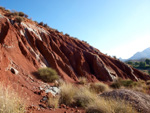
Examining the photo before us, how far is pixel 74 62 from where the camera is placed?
55.6 feet

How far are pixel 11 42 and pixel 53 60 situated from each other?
5.44m

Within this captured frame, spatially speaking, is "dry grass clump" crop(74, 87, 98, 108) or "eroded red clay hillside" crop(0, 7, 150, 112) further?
"eroded red clay hillside" crop(0, 7, 150, 112)

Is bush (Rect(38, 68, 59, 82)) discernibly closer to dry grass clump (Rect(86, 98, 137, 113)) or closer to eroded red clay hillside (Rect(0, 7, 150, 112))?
eroded red clay hillside (Rect(0, 7, 150, 112))

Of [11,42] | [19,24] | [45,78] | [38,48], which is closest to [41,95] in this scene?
[45,78]

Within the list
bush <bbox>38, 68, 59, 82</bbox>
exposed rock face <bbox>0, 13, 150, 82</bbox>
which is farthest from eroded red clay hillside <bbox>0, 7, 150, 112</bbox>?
bush <bbox>38, 68, 59, 82</bbox>

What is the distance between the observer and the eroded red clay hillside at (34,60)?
270 inches

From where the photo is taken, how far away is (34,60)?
36.7ft

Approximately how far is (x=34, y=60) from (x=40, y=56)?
69.2 inches

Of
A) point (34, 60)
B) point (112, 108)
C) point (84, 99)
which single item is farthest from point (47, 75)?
point (112, 108)

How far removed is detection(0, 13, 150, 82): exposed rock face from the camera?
349 inches

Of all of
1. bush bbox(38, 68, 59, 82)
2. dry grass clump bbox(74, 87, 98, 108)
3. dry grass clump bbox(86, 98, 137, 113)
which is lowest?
dry grass clump bbox(86, 98, 137, 113)

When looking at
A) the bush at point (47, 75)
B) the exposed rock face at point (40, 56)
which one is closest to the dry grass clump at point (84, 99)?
the exposed rock face at point (40, 56)

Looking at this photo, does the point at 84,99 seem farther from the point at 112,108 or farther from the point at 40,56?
the point at 40,56

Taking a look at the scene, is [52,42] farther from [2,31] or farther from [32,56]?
[2,31]
